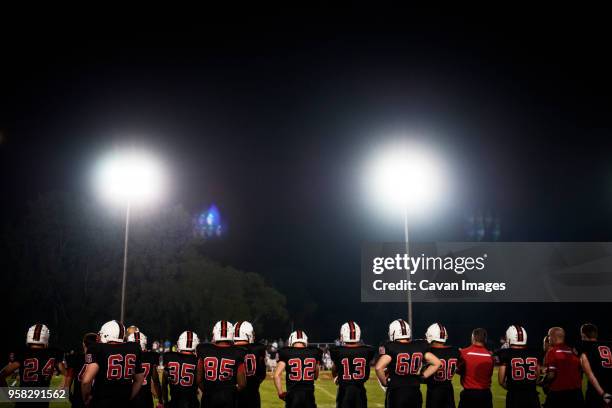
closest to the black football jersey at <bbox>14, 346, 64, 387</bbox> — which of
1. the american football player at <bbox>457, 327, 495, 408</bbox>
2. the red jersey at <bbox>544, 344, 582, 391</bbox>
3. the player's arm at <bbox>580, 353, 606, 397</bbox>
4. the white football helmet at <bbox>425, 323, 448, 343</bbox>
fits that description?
the white football helmet at <bbox>425, 323, 448, 343</bbox>

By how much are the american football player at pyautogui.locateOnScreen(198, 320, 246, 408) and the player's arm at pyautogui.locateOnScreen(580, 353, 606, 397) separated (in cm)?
528

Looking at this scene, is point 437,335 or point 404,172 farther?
point 404,172

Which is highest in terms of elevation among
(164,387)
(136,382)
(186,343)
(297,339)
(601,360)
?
(297,339)

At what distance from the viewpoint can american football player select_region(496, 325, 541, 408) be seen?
1054cm

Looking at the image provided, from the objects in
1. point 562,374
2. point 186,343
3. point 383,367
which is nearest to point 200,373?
point 186,343

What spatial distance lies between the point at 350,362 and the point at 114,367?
3596mm

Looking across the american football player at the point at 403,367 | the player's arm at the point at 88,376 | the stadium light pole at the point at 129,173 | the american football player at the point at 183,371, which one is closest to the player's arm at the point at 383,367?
the american football player at the point at 403,367

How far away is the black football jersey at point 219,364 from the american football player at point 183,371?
55 cm

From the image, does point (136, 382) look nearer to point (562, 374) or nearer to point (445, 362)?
point (445, 362)

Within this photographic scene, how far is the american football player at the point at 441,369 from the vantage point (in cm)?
1041

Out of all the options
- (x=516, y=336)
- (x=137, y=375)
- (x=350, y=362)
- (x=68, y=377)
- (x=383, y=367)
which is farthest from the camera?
(x=68, y=377)

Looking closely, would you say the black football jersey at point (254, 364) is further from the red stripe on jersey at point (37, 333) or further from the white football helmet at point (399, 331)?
the red stripe on jersey at point (37, 333)

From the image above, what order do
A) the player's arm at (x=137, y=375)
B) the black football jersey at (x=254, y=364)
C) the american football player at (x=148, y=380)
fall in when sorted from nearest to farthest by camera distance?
1. the player's arm at (x=137, y=375)
2. the american football player at (x=148, y=380)
3. the black football jersey at (x=254, y=364)

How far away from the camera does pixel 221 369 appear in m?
10.0
